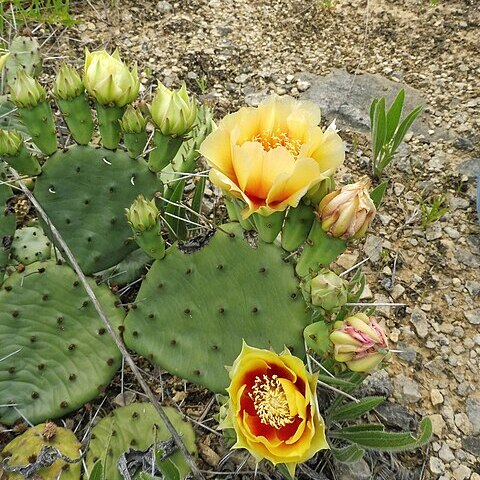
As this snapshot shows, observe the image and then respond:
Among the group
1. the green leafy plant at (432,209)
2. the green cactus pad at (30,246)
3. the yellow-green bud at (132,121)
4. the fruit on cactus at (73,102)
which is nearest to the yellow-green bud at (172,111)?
the yellow-green bud at (132,121)

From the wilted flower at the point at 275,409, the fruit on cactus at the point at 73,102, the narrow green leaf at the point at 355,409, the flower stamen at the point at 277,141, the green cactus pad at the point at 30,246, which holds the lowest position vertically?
the green cactus pad at the point at 30,246

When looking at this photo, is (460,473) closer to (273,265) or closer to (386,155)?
(273,265)

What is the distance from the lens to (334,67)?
226 cm

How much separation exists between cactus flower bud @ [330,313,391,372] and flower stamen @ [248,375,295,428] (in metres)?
0.11

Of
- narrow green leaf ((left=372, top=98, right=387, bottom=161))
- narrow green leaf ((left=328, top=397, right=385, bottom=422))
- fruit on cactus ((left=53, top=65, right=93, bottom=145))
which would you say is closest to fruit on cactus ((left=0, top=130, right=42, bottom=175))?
fruit on cactus ((left=53, top=65, right=93, bottom=145))

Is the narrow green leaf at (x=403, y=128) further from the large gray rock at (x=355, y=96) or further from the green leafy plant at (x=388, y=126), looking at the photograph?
the large gray rock at (x=355, y=96)

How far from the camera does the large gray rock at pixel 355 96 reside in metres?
2.06

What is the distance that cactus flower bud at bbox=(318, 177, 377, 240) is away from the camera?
39.0 inches

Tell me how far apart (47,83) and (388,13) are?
133 centimetres

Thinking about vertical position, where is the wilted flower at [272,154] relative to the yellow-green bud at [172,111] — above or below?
above

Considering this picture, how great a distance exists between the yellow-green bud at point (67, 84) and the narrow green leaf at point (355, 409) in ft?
2.69

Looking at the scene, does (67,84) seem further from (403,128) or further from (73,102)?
(403,128)

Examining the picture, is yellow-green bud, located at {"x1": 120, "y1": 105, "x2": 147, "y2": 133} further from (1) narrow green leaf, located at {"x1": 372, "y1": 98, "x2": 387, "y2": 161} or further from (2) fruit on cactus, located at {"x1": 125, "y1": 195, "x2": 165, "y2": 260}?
(1) narrow green leaf, located at {"x1": 372, "y1": 98, "x2": 387, "y2": 161}

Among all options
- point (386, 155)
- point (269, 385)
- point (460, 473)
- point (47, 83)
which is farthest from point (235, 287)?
point (47, 83)
